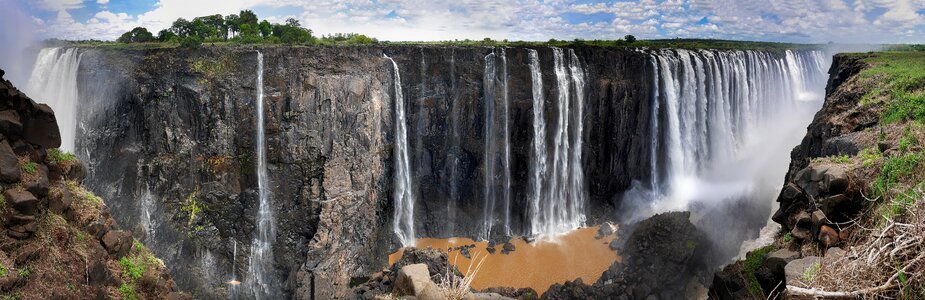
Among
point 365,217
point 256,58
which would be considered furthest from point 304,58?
point 365,217

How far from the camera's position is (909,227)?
20.4 ft

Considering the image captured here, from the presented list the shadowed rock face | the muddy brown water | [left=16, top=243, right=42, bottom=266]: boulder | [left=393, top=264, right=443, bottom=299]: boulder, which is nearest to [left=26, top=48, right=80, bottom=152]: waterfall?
the shadowed rock face

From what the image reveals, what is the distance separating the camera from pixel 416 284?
40.9ft

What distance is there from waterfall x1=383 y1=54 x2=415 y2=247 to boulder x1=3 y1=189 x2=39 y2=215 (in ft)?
58.5

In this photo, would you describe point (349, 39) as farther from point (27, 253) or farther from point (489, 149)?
point (27, 253)

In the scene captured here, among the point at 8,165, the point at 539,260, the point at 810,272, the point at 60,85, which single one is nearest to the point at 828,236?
the point at 810,272

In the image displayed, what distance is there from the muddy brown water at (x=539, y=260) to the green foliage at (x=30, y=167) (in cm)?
1533

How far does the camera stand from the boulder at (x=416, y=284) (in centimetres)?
1209

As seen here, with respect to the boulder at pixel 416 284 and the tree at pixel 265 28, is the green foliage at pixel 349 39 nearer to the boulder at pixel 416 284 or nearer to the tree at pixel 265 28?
the tree at pixel 265 28

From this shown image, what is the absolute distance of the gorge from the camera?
24.7 meters

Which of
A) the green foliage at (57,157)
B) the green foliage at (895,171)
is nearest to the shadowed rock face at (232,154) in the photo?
the green foliage at (57,157)

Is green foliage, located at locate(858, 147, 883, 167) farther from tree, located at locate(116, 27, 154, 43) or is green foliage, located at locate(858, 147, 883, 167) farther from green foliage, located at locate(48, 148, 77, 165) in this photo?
tree, located at locate(116, 27, 154, 43)

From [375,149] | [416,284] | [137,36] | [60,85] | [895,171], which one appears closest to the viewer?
[895,171]

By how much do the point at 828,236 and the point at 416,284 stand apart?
7731mm
